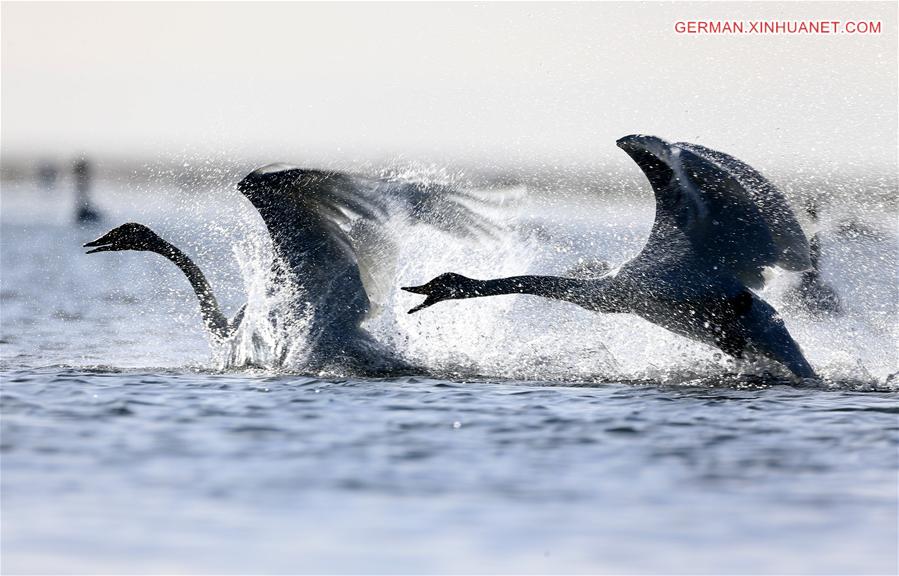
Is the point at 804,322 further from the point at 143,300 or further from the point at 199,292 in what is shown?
the point at 143,300

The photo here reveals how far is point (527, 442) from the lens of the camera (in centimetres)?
1094

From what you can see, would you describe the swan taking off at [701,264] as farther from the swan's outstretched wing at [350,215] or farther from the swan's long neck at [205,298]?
the swan's long neck at [205,298]

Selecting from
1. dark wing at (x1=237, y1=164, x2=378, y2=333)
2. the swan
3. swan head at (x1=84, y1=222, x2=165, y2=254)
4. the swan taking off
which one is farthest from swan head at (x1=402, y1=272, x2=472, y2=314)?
swan head at (x1=84, y1=222, x2=165, y2=254)

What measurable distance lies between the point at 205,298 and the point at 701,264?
5819 mm

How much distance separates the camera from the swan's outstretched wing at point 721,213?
13766 mm

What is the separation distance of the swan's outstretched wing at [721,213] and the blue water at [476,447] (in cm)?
114

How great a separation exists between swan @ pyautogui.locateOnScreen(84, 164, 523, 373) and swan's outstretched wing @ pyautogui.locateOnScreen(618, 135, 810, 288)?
2218 millimetres

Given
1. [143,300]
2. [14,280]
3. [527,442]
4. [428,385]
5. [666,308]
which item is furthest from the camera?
[14,280]

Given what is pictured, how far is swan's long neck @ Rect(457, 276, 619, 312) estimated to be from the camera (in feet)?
48.8

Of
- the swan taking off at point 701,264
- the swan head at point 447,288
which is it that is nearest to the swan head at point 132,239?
the swan head at point 447,288

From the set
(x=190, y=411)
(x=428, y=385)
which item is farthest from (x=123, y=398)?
(x=428, y=385)

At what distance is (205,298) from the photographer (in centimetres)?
1678

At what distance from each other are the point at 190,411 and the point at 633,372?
4757mm

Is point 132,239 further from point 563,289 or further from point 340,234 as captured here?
point 563,289
